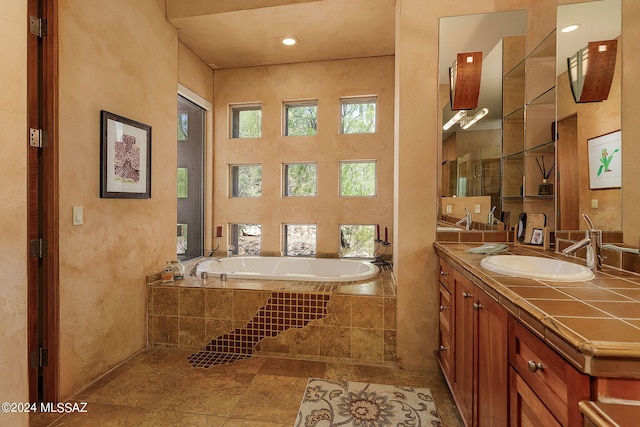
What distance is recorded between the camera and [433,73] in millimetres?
2217

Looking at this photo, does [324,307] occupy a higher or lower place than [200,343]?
higher

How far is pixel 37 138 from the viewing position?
179 cm

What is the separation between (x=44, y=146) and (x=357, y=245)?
2.85 metres

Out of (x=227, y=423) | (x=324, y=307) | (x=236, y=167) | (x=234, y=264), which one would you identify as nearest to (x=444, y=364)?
(x=324, y=307)

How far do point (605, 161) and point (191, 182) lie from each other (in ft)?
12.0

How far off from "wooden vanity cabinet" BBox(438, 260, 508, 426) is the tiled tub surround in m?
0.56

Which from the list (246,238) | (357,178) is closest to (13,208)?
(246,238)

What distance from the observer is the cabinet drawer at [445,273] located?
190 cm

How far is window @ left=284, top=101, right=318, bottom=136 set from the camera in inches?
147

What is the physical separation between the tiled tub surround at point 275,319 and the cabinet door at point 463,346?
62 centimetres

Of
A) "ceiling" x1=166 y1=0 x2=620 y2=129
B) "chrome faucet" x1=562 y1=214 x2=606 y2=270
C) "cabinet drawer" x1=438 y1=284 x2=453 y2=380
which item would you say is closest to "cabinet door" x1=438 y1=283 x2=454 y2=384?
"cabinet drawer" x1=438 y1=284 x2=453 y2=380

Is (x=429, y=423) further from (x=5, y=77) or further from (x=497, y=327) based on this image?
(x=5, y=77)

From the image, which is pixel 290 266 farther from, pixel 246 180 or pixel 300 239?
pixel 246 180

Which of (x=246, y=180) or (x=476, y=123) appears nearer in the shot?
(x=476, y=123)
